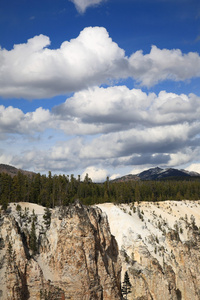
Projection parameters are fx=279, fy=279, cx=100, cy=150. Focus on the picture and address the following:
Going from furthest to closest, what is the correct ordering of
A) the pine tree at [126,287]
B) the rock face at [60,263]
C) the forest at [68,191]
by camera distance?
the forest at [68,191]
the pine tree at [126,287]
the rock face at [60,263]

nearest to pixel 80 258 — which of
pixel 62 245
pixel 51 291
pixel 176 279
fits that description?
pixel 62 245

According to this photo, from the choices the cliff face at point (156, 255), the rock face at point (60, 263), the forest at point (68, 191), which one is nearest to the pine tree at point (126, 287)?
the cliff face at point (156, 255)

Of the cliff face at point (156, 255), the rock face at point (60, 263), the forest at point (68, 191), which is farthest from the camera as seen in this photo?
the forest at point (68, 191)

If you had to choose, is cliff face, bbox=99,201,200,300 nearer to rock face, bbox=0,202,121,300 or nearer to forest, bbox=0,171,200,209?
forest, bbox=0,171,200,209

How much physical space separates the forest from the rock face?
41.9 m

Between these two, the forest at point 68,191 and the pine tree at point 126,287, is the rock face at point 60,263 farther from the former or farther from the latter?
the forest at point 68,191

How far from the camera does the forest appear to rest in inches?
3654

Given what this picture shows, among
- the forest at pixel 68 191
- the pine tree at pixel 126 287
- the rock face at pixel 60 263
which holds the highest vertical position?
the forest at pixel 68 191

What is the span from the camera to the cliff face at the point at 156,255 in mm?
53031

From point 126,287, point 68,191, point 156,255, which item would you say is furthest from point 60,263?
point 68,191

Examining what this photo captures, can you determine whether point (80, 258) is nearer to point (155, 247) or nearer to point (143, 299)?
point (143, 299)

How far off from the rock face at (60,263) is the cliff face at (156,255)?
71.0ft

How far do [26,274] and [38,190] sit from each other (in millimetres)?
78753

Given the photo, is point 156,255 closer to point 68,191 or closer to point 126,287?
point 126,287
